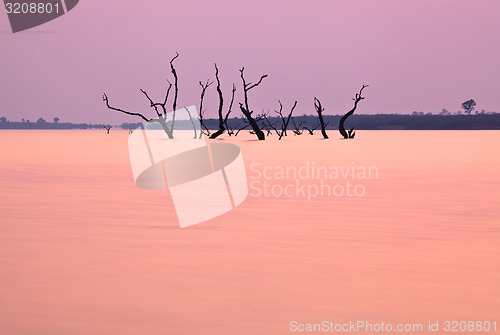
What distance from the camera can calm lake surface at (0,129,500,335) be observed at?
10.6 ft

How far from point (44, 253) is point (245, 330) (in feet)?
7.24

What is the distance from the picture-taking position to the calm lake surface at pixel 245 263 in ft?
10.6

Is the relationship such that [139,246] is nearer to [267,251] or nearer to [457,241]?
[267,251]

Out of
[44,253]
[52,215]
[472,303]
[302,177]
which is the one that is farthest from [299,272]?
[302,177]
